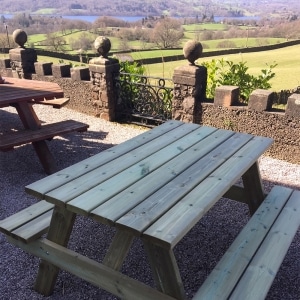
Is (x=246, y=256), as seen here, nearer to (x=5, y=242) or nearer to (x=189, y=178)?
(x=189, y=178)

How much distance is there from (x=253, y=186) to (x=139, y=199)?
160 centimetres

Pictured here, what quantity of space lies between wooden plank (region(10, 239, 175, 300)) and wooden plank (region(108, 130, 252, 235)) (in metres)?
0.44

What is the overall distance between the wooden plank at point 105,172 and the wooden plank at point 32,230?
0.47m

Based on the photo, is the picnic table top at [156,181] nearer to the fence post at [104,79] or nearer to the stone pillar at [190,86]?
the stone pillar at [190,86]

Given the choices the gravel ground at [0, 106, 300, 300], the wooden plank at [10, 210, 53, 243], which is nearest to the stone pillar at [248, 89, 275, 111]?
the gravel ground at [0, 106, 300, 300]

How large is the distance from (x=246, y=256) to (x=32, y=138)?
3.04 m

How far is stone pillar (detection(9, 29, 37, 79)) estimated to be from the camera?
7656 mm

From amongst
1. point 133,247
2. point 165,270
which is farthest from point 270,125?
point 165,270

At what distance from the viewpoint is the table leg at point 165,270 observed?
178cm

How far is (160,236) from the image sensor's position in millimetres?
1555

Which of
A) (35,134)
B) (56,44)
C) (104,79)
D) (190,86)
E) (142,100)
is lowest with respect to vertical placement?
(56,44)

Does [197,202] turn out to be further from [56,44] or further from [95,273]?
[56,44]

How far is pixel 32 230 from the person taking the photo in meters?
2.29

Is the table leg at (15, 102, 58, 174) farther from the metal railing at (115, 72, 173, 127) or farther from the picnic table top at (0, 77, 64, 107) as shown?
the metal railing at (115, 72, 173, 127)
